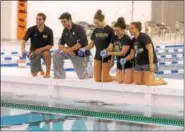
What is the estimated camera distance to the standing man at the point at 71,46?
279 inches

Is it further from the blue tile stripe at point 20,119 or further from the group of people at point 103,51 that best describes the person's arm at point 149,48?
the blue tile stripe at point 20,119

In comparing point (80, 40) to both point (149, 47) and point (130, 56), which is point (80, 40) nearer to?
→ point (130, 56)

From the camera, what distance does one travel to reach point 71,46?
7.23 m

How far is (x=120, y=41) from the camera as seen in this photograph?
21.8ft

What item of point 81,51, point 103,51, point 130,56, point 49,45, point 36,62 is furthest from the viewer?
point 36,62

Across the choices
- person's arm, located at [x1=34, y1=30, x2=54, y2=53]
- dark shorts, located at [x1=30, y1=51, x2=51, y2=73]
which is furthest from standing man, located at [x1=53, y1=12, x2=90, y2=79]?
dark shorts, located at [x1=30, y1=51, x2=51, y2=73]

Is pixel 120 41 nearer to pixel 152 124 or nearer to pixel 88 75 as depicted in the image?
pixel 88 75

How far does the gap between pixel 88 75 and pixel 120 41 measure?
1044 mm

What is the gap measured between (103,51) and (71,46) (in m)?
0.71

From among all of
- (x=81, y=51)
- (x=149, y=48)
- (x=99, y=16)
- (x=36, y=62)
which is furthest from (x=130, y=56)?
(x=36, y=62)

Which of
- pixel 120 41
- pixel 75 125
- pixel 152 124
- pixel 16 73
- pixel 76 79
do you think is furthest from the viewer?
pixel 16 73

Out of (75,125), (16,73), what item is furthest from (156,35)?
(75,125)

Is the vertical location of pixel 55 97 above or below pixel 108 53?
below

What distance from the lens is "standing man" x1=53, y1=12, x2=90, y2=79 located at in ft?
23.3
